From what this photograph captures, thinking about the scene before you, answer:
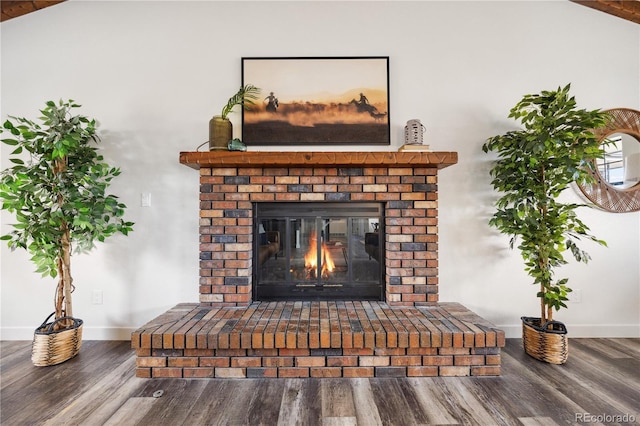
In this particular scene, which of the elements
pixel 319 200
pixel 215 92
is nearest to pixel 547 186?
pixel 319 200

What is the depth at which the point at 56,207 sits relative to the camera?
188cm

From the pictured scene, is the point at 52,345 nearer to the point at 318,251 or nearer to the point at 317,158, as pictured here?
the point at 318,251

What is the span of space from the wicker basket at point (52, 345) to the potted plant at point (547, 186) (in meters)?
2.94

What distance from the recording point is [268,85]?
7.49 feet

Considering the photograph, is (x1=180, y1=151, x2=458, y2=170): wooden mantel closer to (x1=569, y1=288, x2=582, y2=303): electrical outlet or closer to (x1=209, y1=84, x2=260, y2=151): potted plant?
(x1=209, y1=84, x2=260, y2=151): potted plant

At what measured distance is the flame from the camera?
2242mm

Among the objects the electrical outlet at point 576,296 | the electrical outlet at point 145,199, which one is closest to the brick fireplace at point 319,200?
the electrical outlet at point 145,199

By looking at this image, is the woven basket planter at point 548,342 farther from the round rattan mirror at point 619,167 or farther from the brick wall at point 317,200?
the round rattan mirror at point 619,167

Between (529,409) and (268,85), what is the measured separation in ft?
8.31

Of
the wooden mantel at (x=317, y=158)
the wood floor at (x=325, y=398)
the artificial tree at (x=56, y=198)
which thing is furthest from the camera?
the wooden mantel at (x=317, y=158)

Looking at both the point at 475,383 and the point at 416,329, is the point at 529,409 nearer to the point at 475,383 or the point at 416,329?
the point at 475,383

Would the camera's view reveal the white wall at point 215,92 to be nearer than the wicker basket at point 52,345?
No

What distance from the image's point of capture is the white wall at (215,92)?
229 cm

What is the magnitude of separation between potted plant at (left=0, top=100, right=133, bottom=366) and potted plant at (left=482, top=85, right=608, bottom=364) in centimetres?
268
